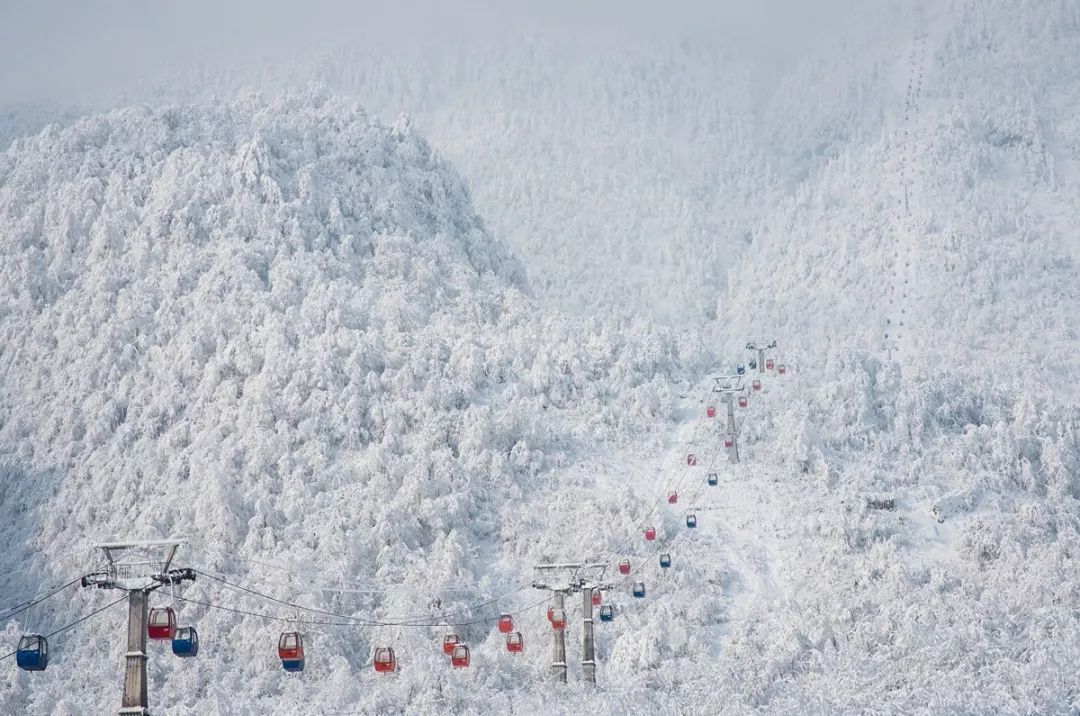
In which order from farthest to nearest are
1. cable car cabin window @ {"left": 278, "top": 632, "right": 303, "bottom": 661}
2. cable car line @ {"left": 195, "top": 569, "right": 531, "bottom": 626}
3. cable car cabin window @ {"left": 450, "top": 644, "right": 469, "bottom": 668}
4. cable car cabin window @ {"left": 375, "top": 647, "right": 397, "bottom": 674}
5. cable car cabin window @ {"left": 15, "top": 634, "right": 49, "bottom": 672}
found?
1. cable car line @ {"left": 195, "top": 569, "right": 531, "bottom": 626}
2. cable car cabin window @ {"left": 450, "top": 644, "right": 469, "bottom": 668}
3. cable car cabin window @ {"left": 375, "top": 647, "right": 397, "bottom": 674}
4. cable car cabin window @ {"left": 278, "top": 632, "right": 303, "bottom": 661}
5. cable car cabin window @ {"left": 15, "top": 634, "right": 49, "bottom": 672}

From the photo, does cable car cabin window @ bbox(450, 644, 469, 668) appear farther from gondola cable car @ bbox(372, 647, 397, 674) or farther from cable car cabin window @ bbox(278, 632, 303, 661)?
cable car cabin window @ bbox(278, 632, 303, 661)

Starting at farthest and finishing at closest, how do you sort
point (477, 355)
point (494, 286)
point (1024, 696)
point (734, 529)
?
1. point (494, 286)
2. point (477, 355)
3. point (734, 529)
4. point (1024, 696)

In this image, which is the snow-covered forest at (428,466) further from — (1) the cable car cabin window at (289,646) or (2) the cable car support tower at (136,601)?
(2) the cable car support tower at (136,601)

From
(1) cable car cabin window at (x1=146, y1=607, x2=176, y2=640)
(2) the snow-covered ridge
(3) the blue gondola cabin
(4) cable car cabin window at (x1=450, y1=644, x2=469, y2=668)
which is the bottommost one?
(4) cable car cabin window at (x1=450, y1=644, x2=469, y2=668)

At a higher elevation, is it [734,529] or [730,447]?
[730,447]

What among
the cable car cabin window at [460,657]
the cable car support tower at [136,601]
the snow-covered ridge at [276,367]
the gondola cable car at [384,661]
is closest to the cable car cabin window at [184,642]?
the cable car support tower at [136,601]

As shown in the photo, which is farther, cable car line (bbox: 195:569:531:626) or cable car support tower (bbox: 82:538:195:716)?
cable car line (bbox: 195:569:531:626)

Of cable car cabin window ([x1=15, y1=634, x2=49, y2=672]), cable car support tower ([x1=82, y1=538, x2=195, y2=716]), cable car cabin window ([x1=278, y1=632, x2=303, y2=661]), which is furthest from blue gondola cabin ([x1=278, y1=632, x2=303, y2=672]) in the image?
cable car cabin window ([x1=15, y1=634, x2=49, y2=672])

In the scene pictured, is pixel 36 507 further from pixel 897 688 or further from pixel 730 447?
pixel 897 688

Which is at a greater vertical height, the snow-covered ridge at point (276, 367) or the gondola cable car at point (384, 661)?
the snow-covered ridge at point (276, 367)

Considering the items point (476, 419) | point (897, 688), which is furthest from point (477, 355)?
point (897, 688)

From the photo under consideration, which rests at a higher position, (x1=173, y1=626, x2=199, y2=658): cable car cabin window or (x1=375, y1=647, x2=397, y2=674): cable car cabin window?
(x1=173, y1=626, x2=199, y2=658): cable car cabin window
